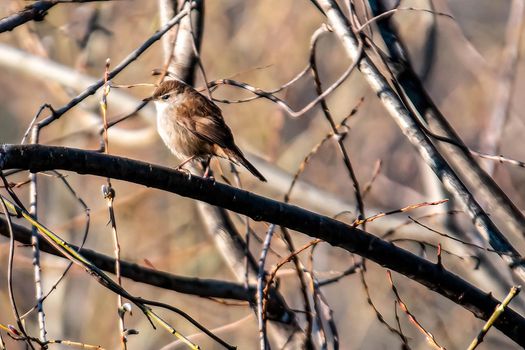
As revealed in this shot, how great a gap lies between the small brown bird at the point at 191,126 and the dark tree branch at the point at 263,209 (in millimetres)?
1208

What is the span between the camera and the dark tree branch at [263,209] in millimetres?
2443

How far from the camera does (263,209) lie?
2.79m

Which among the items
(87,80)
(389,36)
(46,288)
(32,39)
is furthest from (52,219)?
(389,36)

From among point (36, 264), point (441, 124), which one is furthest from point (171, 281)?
point (441, 124)

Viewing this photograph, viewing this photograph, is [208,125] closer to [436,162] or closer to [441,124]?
[441,124]

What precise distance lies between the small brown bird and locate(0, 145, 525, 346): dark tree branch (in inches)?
47.5

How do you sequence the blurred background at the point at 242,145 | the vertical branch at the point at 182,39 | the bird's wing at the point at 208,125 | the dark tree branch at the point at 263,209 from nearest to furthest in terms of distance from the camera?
1. the dark tree branch at the point at 263,209
2. the bird's wing at the point at 208,125
3. the vertical branch at the point at 182,39
4. the blurred background at the point at 242,145

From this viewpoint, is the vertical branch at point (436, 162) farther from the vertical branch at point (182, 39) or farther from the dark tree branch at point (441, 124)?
the vertical branch at point (182, 39)

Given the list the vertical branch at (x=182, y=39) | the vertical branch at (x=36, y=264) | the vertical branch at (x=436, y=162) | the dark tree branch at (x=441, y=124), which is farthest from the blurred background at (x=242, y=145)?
the vertical branch at (x=36, y=264)

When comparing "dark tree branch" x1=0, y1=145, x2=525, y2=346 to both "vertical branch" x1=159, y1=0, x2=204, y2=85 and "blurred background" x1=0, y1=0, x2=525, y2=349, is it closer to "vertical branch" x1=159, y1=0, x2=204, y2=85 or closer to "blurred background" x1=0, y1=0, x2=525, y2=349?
"vertical branch" x1=159, y1=0, x2=204, y2=85

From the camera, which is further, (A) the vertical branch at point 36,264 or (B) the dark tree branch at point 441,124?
(B) the dark tree branch at point 441,124

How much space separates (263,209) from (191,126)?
1517 mm

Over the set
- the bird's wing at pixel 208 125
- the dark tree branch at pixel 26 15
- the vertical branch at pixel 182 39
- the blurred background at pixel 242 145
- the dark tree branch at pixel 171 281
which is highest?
the blurred background at pixel 242 145

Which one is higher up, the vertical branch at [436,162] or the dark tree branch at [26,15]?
the dark tree branch at [26,15]
